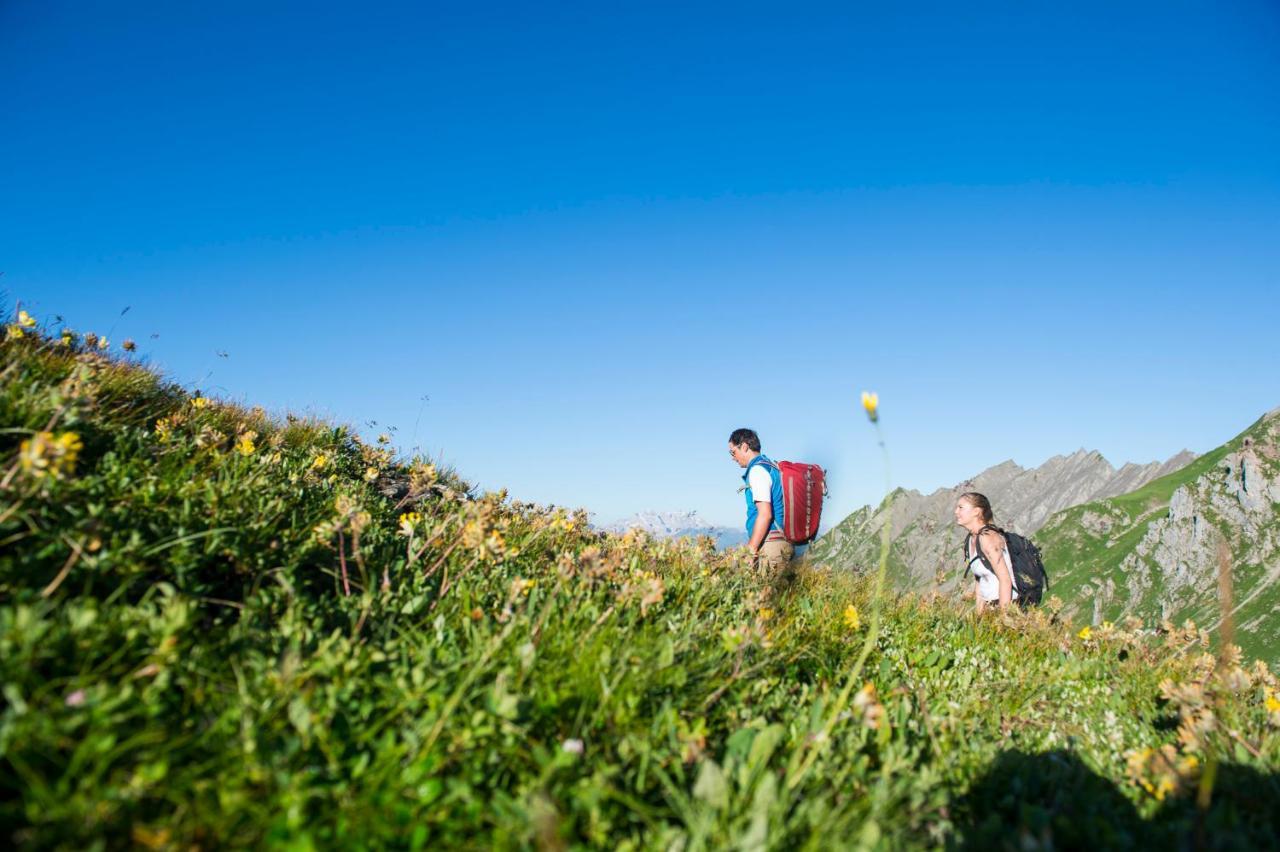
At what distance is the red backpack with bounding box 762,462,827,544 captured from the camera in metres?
9.48

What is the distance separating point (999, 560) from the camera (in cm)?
866

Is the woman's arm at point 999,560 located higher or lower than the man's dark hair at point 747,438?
lower

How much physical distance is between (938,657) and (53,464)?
17.7 feet

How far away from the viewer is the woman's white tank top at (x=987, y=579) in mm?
8555

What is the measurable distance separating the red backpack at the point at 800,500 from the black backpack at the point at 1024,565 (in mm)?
2108

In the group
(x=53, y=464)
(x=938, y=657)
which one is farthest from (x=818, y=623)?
(x=53, y=464)

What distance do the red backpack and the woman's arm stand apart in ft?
7.31

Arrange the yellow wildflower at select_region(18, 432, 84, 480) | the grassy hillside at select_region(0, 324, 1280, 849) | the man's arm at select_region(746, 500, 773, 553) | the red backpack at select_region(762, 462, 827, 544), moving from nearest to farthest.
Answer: the grassy hillside at select_region(0, 324, 1280, 849) < the yellow wildflower at select_region(18, 432, 84, 480) < the man's arm at select_region(746, 500, 773, 553) < the red backpack at select_region(762, 462, 827, 544)

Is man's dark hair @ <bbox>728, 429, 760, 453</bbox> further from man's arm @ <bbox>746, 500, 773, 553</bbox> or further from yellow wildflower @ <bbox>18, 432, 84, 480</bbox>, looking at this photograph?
yellow wildflower @ <bbox>18, 432, 84, 480</bbox>

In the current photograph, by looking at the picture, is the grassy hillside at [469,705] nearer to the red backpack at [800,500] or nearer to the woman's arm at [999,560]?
the woman's arm at [999,560]

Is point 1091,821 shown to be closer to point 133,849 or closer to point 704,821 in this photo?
point 704,821

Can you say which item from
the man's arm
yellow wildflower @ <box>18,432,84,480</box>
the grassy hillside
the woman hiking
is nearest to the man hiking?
the man's arm

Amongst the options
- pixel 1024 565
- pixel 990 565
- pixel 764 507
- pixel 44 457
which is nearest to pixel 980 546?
pixel 990 565

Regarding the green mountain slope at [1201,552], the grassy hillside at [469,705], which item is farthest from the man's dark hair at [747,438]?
the green mountain slope at [1201,552]
